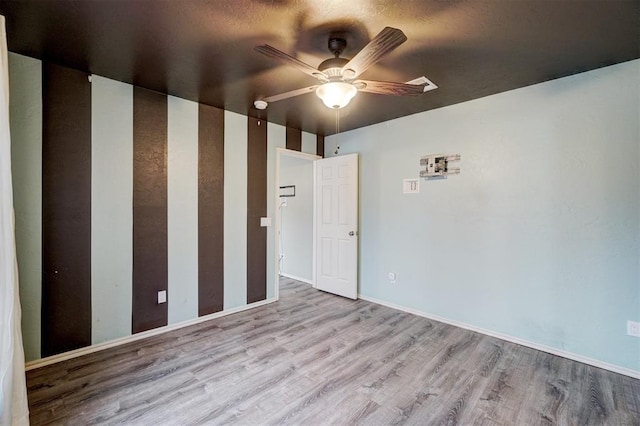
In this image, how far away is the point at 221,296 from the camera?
3.51 meters

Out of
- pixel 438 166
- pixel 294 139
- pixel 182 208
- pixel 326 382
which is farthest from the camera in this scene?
pixel 294 139

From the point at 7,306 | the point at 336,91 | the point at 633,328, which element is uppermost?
the point at 336,91

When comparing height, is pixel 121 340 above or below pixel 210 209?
below

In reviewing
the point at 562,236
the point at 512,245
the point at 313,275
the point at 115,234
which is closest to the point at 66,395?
the point at 115,234

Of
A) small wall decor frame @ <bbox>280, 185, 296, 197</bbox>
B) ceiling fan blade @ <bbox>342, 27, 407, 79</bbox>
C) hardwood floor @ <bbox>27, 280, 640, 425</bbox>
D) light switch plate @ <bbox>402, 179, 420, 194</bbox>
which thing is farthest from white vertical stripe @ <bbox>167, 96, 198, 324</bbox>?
light switch plate @ <bbox>402, 179, 420, 194</bbox>

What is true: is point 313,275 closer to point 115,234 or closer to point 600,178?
point 115,234

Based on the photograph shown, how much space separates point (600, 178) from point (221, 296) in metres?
3.96

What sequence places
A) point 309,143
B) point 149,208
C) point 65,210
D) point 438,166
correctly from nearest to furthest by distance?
point 65,210, point 149,208, point 438,166, point 309,143

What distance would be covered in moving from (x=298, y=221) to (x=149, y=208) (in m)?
2.70

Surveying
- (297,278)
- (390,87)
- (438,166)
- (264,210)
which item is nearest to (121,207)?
(264,210)

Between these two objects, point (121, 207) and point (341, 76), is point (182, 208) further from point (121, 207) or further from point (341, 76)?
point (341, 76)

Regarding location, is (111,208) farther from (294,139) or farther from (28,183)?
(294,139)

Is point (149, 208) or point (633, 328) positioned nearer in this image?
point (633, 328)

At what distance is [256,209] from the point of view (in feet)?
12.7
